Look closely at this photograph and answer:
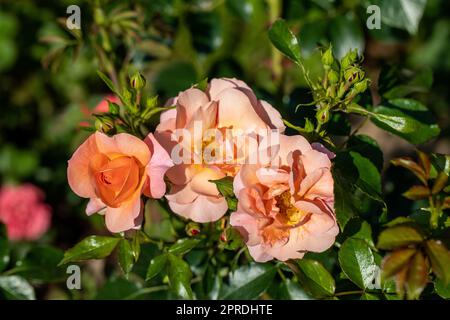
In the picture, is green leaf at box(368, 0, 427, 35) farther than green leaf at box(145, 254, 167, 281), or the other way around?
green leaf at box(368, 0, 427, 35)

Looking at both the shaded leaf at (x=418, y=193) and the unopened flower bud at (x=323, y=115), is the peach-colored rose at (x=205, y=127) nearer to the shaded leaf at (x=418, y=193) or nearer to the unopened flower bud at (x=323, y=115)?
the unopened flower bud at (x=323, y=115)

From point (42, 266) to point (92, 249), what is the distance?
0.36 m

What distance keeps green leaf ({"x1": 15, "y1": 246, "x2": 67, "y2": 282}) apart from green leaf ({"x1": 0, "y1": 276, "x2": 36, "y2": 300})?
20 mm

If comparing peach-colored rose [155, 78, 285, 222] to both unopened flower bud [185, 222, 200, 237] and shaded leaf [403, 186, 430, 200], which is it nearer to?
unopened flower bud [185, 222, 200, 237]

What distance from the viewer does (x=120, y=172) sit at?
1018 mm

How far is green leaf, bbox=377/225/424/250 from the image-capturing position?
94 cm

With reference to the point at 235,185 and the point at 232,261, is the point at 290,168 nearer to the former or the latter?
the point at 235,185

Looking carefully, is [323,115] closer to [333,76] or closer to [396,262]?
[333,76]

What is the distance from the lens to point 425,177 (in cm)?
100

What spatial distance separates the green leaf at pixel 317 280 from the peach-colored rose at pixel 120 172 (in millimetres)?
334

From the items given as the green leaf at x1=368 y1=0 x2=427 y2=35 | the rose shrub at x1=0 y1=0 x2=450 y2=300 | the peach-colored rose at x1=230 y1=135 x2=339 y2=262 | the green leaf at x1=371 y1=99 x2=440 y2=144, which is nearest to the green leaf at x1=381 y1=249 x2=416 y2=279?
the rose shrub at x1=0 y1=0 x2=450 y2=300
